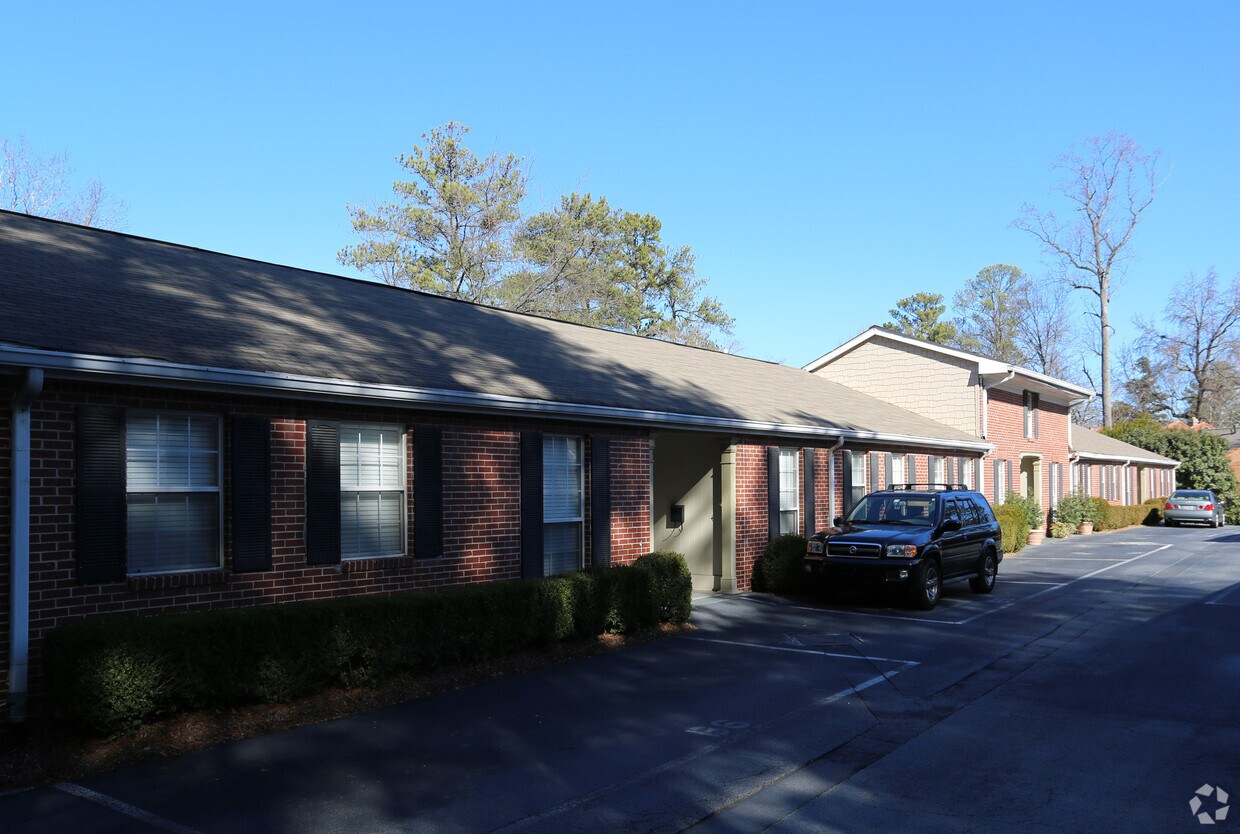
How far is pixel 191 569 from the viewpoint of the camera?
9289 millimetres

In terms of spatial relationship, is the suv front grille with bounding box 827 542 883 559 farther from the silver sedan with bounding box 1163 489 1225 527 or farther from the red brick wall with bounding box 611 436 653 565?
the silver sedan with bounding box 1163 489 1225 527

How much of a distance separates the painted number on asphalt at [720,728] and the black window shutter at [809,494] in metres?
10.6

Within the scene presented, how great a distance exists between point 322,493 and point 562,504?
3993 mm

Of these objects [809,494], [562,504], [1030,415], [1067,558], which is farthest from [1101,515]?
[562,504]

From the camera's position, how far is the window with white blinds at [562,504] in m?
13.2

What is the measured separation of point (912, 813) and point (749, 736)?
6.71 ft

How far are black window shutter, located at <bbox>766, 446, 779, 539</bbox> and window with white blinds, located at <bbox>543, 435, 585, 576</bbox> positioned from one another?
499 cm

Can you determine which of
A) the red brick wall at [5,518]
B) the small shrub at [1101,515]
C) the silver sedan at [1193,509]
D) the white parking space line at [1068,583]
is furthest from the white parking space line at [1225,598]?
the silver sedan at [1193,509]

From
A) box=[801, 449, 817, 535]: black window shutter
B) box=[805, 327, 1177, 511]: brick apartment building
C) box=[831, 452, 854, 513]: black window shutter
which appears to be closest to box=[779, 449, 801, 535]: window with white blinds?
box=[801, 449, 817, 535]: black window shutter

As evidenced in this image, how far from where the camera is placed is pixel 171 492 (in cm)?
915

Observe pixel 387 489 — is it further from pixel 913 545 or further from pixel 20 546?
pixel 913 545

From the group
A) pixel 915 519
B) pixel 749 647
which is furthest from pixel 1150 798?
pixel 915 519

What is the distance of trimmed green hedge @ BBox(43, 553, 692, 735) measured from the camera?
754 centimetres

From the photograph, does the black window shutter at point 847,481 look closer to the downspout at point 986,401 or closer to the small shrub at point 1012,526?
the small shrub at point 1012,526
